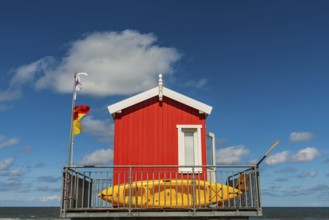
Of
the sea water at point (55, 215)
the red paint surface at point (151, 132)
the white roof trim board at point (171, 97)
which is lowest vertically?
the sea water at point (55, 215)

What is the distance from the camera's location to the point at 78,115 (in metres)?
13.1

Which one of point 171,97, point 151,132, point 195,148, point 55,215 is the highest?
point 171,97

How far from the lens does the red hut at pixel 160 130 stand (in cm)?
1348

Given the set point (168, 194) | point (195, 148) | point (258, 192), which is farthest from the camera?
point (195, 148)

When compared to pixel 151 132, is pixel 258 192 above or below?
below

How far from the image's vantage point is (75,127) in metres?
13.0

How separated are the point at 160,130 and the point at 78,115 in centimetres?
266

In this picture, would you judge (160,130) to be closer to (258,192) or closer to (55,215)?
(258,192)

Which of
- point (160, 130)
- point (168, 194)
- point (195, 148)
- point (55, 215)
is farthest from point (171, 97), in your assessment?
point (55, 215)

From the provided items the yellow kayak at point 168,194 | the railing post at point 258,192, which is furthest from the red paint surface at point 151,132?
the railing post at point 258,192

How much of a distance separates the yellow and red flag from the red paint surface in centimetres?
112

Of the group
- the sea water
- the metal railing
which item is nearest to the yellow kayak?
the metal railing

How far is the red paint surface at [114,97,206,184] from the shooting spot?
13469mm

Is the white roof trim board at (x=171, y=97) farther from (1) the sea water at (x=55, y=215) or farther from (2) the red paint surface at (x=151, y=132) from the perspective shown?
(1) the sea water at (x=55, y=215)
